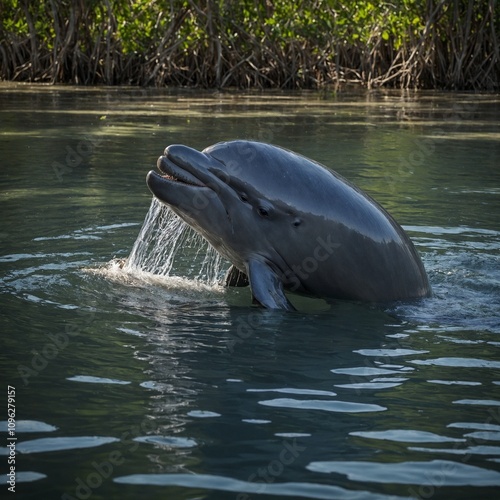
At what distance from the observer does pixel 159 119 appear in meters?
21.0

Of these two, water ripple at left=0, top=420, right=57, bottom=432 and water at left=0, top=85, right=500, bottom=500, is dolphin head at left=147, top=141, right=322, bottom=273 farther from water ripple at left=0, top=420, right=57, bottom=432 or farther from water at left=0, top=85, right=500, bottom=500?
water ripple at left=0, top=420, right=57, bottom=432

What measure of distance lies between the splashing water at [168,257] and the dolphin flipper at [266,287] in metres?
0.86

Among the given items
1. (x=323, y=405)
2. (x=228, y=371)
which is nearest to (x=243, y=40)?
(x=228, y=371)

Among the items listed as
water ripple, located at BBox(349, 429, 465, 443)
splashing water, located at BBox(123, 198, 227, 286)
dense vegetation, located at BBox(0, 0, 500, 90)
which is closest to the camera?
water ripple, located at BBox(349, 429, 465, 443)

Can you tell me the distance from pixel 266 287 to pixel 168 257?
5.58 ft

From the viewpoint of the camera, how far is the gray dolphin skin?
6.89 metres

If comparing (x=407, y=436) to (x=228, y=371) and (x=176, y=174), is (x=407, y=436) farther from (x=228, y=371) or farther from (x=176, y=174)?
(x=176, y=174)

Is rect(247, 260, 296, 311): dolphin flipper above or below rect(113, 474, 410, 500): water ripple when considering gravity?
above

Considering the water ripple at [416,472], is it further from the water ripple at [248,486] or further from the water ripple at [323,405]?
the water ripple at [323,405]

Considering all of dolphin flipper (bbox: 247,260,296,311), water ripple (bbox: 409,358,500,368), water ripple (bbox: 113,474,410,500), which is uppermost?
dolphin flipper (bbox: 247,260,296,311)

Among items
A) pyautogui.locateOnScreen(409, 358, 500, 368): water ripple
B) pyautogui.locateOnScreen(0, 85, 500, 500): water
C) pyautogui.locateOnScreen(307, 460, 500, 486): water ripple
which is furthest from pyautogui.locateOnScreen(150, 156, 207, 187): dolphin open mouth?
pyautogui.locateOnScreen(307, 460, 500, 486): water ripple

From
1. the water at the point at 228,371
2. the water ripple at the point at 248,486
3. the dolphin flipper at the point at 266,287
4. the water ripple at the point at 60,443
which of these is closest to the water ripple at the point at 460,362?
the water at the point at 228,371

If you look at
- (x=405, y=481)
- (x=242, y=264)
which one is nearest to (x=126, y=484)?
(x=405, y=481)

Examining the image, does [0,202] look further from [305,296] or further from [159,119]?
[159,119]
